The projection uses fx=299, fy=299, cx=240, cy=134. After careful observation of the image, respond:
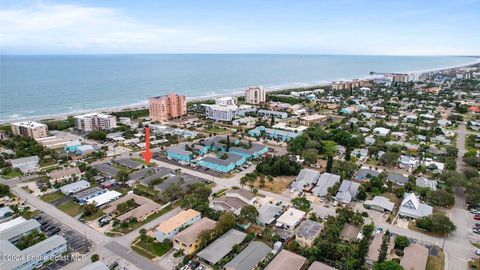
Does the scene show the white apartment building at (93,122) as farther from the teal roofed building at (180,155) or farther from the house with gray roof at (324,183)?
the house with gray roof at (324,183)

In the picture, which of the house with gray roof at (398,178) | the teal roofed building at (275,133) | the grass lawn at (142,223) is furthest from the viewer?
the teal roofed building at (275,133)

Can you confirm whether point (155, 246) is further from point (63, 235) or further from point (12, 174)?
point (12, 174)

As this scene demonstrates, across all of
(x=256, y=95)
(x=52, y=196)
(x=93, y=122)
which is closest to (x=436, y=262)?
(x=52, y=196)

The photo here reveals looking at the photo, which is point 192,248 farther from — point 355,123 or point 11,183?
point 355,123

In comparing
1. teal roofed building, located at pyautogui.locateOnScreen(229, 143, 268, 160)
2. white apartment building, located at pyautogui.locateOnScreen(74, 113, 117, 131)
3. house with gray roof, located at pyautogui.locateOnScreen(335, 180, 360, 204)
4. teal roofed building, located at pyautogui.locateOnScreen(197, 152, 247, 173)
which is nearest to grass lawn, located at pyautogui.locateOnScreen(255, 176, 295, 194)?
teal roofed building, located at pyautogui.locateOnScreen(197, 152, 247, 173)

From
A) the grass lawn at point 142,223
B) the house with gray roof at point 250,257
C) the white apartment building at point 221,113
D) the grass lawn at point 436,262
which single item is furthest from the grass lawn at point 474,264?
the white apartment building at point 221,113

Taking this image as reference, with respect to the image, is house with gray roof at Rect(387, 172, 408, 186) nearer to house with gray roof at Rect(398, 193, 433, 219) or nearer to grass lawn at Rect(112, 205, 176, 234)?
house with gray roof at Rect(398, 193, 433, 219)
